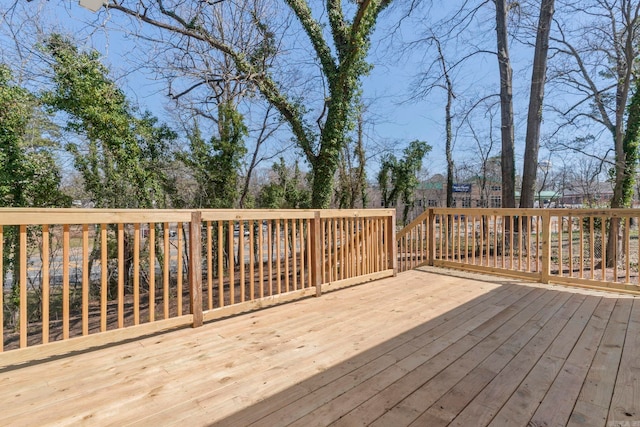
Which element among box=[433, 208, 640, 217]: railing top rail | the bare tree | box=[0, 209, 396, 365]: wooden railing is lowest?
box=[0, 209, 396, 365]: wooden railing

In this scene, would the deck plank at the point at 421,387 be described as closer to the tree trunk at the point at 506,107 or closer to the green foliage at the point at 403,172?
the tree trunk at the point at 506,107

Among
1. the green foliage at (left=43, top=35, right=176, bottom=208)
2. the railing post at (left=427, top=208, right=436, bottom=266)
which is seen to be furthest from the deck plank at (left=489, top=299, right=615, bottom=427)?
the green foliage at (left=43, top=35, right=176, bottom=208)

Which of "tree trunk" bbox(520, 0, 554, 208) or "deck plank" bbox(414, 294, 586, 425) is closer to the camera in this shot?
"deck plank" bbox(414, 294, 586, 425)

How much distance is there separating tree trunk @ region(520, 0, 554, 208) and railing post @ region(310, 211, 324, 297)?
596cm

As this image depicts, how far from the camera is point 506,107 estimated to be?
738 centimetres

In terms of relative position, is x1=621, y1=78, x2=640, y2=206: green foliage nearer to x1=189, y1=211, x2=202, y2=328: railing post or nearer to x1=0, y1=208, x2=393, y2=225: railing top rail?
x1=0, y1=208, x2=393, y2=225: railing top rail

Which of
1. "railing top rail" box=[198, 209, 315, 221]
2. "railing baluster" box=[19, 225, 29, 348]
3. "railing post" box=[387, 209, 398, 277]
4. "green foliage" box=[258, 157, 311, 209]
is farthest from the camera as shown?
"green foliage" box=[258, 157, 311, 209]

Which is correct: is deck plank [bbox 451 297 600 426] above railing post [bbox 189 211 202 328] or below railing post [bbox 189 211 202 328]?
below

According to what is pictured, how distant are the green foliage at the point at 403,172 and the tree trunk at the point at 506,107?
522 cm

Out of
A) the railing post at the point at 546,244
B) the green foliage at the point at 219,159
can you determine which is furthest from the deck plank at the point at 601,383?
the green foliage at the point at 219,159

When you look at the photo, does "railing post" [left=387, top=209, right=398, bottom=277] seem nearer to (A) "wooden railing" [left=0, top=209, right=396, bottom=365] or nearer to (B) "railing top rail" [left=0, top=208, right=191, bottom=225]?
(A) "wooden railing" [left=0, top=209, right=396, bottom=365]

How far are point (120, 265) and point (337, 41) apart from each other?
6.85 meters

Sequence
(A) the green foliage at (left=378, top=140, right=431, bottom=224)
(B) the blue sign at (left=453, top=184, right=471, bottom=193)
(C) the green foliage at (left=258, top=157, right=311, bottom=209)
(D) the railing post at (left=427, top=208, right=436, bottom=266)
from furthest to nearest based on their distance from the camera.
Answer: (B) the blue sign at (left=453, top=184, right=471, bottom=193)
(A) the green foliage at (left=378, top=140, right=431, bottom=224)
(C) the green foliage at (left=258, top=157, right=311, bottom=209)
(D) the railing post at (left=427, top=208, right=436, bottom=266)

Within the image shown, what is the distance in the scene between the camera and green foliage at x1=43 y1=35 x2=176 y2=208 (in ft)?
19.3
